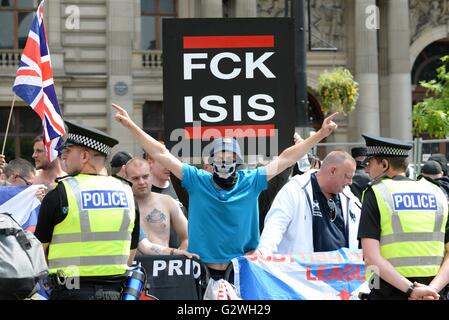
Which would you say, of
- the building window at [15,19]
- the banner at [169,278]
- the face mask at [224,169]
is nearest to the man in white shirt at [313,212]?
the face mask at [224,169]

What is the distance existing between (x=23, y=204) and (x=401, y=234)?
3734 millimetres

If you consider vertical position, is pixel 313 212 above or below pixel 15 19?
below

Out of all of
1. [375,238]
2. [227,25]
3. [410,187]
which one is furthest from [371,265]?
[227,25]

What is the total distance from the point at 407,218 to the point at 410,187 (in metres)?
0.22

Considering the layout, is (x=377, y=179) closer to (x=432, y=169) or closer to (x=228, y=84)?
(x=228, y=84)

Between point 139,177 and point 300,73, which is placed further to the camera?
point 300,73

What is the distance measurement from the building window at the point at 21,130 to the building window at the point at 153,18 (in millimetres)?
4702

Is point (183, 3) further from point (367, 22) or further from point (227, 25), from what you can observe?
point (227, 25)

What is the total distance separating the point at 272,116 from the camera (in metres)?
7.77

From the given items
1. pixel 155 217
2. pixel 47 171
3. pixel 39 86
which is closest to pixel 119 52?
pixel 39 86

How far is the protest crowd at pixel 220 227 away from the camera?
5.85 metres

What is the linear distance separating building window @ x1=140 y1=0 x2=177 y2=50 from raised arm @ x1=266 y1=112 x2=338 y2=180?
24.7 meters

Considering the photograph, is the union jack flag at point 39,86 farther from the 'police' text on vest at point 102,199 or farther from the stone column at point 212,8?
the stone column at point 212,8

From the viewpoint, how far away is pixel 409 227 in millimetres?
6000
